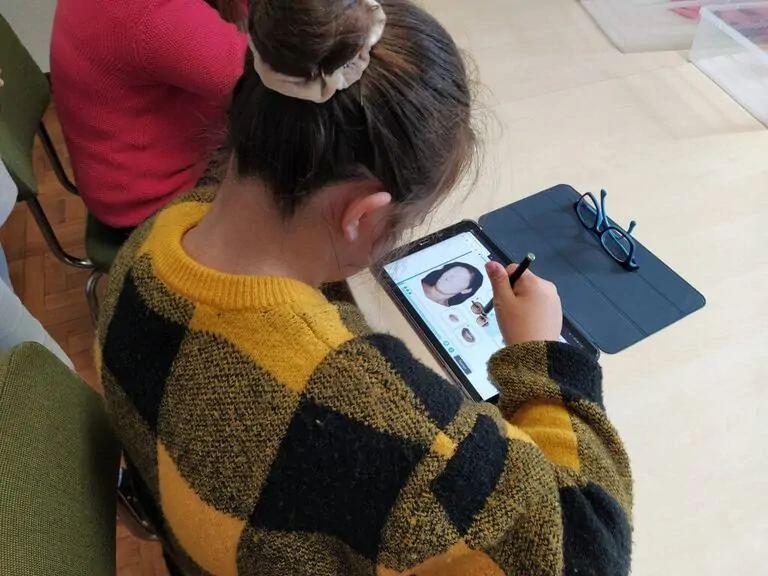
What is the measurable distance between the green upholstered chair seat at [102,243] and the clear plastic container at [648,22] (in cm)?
93

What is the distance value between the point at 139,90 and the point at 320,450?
28.1 inches

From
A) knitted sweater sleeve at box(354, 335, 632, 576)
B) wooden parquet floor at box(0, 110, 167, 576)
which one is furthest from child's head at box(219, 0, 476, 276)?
wooden parquet floor at box(0, 110, 167, 576)

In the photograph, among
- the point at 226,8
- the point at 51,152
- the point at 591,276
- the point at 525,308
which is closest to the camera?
the point at 525,308

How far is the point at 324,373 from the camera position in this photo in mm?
519

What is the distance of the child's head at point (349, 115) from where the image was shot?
0.47 m

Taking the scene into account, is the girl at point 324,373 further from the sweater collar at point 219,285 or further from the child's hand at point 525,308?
the child's hand at point 525,308

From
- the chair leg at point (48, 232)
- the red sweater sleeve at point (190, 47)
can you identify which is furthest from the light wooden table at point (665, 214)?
the chair leg at point (48, 232)

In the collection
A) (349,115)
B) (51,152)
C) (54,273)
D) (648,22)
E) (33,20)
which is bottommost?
(54,273)

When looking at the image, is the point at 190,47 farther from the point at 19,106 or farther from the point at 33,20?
the point at 33,20

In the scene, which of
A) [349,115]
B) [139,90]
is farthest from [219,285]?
[139,90]

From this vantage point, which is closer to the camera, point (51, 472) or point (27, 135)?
point (51, 472)

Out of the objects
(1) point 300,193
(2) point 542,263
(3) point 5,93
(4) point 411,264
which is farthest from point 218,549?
(3) point 5,93

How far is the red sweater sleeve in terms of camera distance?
0.94 meters

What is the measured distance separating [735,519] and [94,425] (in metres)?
0.62
